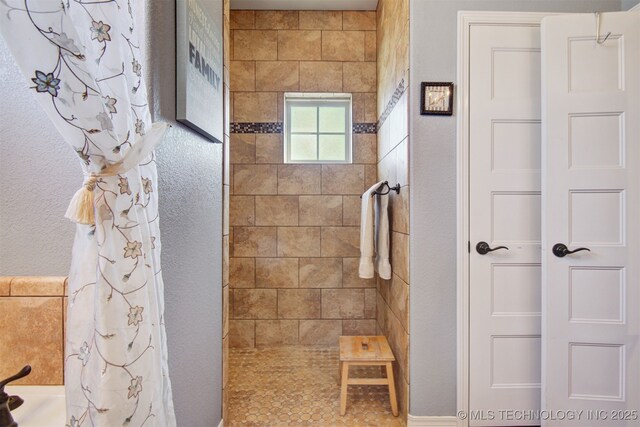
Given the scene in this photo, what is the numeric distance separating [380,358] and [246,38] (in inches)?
106

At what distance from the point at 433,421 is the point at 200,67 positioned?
2059 millimetres

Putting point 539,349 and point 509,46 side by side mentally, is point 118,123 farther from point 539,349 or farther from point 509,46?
point 539,349

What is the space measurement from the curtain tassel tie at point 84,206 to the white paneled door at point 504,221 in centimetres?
166

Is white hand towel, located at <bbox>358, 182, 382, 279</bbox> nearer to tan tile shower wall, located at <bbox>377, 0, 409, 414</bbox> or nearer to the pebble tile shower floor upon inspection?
tan tile shower wall, located at <bbox>377, 0, 409, 414</bbox>

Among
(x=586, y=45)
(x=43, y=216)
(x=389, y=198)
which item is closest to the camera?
(x=43, y=216)

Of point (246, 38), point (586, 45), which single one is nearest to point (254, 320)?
point (246, 38)

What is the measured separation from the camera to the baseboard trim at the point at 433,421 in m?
1.74

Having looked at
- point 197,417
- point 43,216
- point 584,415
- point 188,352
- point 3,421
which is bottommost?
point 584,415

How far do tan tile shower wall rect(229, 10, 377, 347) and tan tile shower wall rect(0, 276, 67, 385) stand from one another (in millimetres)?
1882

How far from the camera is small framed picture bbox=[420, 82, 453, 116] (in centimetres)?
172

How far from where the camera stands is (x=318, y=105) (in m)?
2.92

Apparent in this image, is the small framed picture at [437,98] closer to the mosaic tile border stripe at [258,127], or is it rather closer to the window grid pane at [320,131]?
the window grid pane at [320,131]

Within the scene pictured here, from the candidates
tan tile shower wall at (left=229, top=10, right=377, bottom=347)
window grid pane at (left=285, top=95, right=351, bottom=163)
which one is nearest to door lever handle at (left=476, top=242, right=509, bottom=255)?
tan tile shower wall at (left=229, top=10, right=377, bottom=347)

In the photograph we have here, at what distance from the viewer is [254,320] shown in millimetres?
2797
